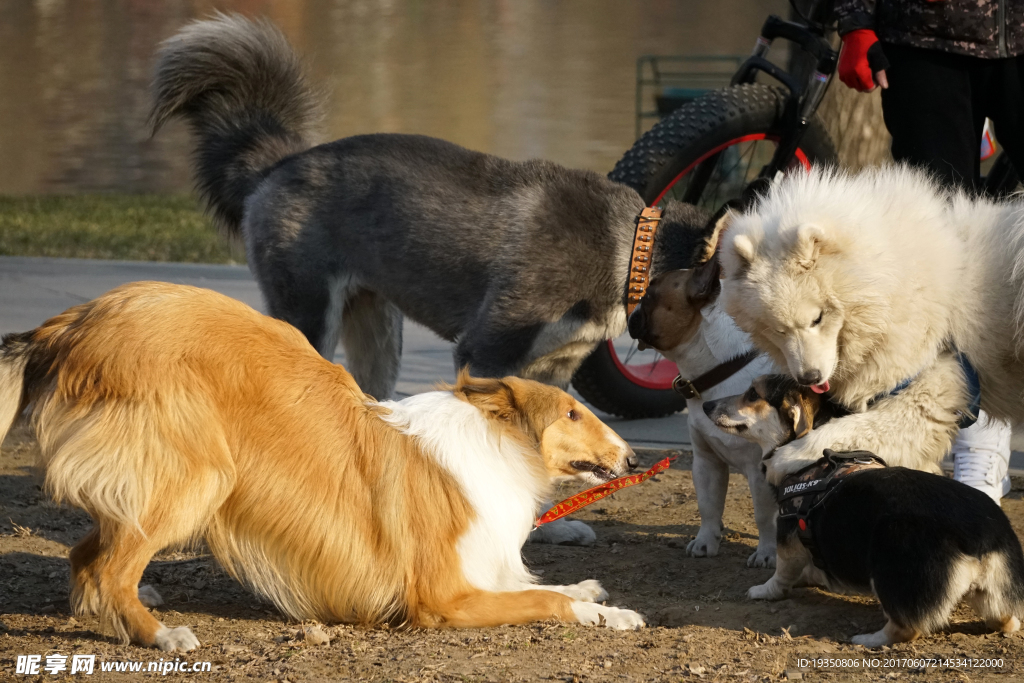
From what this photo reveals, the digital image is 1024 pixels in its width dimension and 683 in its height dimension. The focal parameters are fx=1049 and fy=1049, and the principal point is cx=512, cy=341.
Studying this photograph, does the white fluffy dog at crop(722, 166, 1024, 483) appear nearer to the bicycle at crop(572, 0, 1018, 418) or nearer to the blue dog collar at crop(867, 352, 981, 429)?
the blue dog collar at crop(867, 352, 981, 429)

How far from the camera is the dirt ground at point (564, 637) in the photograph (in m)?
3.30

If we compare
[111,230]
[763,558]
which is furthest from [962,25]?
[111,230]

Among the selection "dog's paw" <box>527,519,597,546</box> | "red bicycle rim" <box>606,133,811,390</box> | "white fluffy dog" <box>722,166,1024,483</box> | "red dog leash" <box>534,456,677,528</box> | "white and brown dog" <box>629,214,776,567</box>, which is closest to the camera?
"white fluffy dog" <box>722,166,1024,483</box>

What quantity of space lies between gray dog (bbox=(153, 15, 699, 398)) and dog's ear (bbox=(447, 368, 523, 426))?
95 centimetres

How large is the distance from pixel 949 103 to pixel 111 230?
400 inches

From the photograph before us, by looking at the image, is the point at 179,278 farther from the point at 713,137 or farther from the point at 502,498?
the point at 502,498

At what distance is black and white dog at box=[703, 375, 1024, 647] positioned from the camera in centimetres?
328

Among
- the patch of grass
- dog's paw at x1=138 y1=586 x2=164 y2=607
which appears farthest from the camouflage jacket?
the patch of grass

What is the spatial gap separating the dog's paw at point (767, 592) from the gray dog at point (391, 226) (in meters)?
1.53

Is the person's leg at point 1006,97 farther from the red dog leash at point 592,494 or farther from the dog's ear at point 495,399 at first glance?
the dog's ear at point 495,399

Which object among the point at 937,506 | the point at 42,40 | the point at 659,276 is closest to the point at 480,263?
the point at 659,276

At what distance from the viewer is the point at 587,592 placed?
399cm

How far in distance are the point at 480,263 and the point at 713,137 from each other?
1.76 meters

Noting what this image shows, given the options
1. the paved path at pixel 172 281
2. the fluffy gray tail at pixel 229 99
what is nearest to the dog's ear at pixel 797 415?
the paved path at pixel 172 281
